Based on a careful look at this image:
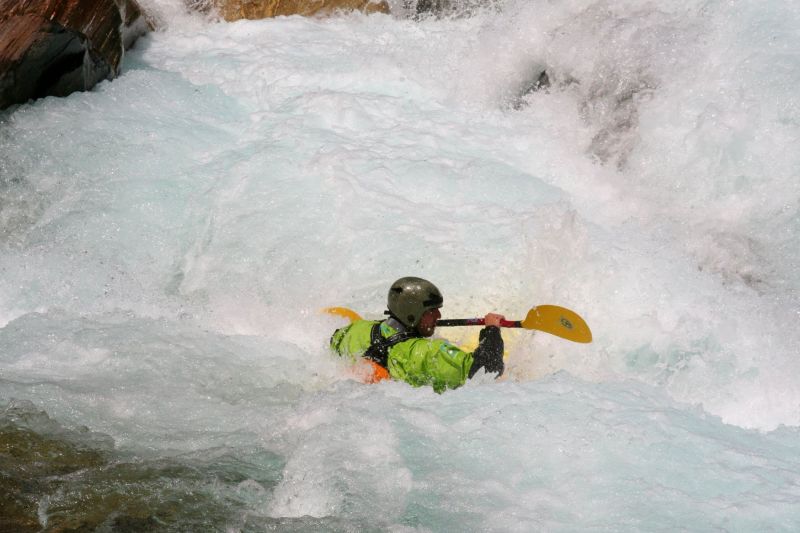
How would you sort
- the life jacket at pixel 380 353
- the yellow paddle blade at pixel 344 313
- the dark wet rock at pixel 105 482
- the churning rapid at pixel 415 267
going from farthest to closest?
the yellow paddle blade at pixel 344 313 → the life jacket at pixel 380 353 → the churning rapid at pixel 415 267 → the dark wet rock at pixel 105 482

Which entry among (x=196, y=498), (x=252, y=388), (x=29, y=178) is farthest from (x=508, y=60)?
(x=196, y=498)

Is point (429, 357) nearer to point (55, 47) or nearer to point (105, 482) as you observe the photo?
point (105, 482)

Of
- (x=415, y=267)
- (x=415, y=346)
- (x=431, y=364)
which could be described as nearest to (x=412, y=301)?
(x=415, y=346)

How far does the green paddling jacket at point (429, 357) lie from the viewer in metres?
4.22

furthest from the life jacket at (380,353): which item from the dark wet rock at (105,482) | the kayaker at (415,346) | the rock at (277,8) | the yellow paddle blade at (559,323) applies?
the rock at (277,8)

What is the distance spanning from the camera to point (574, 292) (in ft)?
17.6

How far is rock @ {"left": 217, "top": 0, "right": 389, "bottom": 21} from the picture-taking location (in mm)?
9297

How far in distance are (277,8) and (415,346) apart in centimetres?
603

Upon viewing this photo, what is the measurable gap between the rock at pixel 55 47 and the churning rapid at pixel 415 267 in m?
0.19

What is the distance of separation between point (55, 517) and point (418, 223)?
137 inches

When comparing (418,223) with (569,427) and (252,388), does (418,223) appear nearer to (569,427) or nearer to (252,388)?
(252,388)

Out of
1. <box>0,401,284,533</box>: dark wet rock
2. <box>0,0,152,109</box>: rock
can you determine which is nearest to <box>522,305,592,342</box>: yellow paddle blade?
<box>0,401,284,533</box>: dark wet rock

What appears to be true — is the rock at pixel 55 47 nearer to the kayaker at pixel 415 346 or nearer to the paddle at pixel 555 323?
the kayaker at pixel 415 346

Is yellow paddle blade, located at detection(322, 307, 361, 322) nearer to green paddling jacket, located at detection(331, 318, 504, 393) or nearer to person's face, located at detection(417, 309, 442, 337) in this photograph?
green paddling jacket, located at detection(331, 318, 504, 393)
